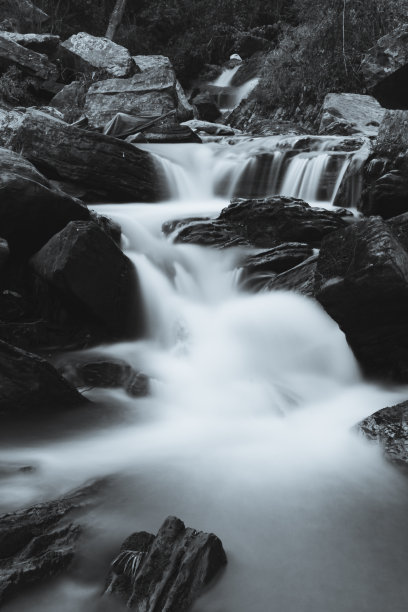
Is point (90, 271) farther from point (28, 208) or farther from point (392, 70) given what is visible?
point (392, 70)

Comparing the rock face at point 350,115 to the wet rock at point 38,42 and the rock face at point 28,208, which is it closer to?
the rock face at point 28,208

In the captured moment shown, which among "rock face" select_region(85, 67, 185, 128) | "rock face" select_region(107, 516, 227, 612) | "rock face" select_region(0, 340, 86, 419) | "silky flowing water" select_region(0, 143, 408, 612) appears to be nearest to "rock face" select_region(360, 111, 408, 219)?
"silky flowing water" select_region(0, 143, 408, 612)

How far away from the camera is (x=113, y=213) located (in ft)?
24.5

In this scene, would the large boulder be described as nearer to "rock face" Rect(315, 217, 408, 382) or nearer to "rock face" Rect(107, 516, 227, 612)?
"rock face" Rect(315, 217, 408, 382)

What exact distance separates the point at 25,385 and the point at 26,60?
1639cm

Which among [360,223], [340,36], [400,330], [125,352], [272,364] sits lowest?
[125,352]

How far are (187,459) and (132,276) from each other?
2.59 meters

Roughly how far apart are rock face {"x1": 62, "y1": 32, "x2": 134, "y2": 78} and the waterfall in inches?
305

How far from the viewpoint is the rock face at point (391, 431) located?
10.3ft

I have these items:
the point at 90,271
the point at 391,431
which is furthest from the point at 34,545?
the point at 90,271

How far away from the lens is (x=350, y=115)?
12617 millimetres

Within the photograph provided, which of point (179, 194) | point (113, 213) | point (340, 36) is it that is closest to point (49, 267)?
point (113, 213)

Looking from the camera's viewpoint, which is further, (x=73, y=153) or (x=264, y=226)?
(x=73, y=153)

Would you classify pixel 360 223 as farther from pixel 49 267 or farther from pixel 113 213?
pixel 113 213
